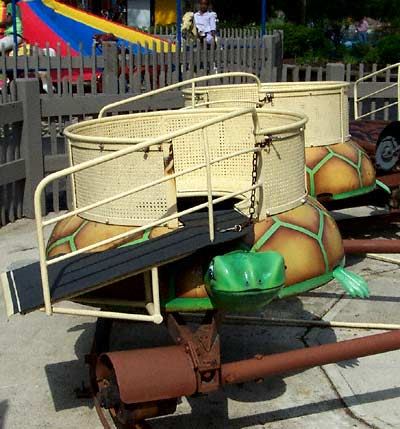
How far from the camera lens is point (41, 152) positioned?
25.7 ft

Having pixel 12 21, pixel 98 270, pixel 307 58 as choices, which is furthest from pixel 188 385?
pixel 307 58

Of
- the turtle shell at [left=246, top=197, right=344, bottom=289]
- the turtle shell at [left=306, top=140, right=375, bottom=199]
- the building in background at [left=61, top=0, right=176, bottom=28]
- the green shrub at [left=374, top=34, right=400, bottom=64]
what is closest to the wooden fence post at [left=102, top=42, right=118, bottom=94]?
the turtle shell at [left=306, top=140, right=375, bottom=199]

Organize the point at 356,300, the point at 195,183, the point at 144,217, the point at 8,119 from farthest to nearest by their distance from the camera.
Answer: the point at 8,119
the point at 356,300
the point at 195,183
the point at 144,217

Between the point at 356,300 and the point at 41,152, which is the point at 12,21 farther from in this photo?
the point at 356,300

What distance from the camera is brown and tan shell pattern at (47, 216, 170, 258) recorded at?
350 centimetres

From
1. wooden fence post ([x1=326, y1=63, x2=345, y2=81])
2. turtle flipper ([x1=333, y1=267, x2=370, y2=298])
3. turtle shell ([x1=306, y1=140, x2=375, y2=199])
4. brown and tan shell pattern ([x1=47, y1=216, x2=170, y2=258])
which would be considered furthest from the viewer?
wooden fence post ([x1=326, y1=63, x2=345, y2=81])

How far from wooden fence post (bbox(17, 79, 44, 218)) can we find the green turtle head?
491cm

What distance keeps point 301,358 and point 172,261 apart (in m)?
0.74

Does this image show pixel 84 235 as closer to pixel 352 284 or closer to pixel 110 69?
pixel 352 284

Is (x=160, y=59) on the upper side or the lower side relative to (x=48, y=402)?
upper

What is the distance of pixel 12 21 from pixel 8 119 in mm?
6896

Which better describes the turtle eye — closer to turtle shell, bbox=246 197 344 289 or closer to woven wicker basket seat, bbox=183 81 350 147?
turtle shell, bbox=246 197 344 289

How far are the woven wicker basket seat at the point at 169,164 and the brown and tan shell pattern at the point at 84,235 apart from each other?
42 millimetres

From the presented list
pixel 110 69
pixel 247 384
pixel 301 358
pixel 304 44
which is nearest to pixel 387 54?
pixel 304 44
